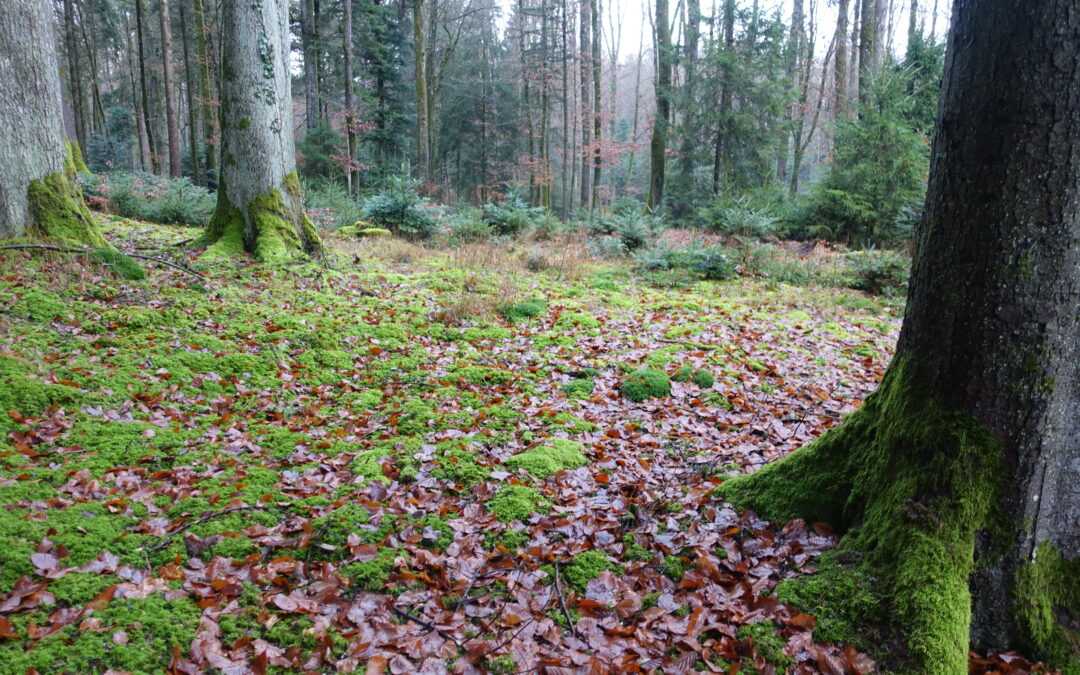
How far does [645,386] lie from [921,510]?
10.1 feet

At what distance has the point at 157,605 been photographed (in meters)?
2.58

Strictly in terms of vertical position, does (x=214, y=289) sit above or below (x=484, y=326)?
above

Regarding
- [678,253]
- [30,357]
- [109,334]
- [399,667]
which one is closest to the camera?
[399,667]

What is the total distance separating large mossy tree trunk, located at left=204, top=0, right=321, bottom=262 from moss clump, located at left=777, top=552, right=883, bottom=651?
7.52m

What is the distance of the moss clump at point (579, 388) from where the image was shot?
543cm

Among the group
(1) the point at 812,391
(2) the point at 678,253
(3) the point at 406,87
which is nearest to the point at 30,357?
(1) the point at 812,391

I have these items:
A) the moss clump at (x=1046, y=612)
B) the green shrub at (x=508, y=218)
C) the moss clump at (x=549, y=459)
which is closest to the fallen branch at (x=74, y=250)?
the moss clump at (x=549, y=459)

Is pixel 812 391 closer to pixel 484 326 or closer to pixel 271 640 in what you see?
pixel 484 326

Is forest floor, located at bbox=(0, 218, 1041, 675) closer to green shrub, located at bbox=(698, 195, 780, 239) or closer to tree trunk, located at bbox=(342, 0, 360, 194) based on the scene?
green shrub, located at bbox=(698, 195, 780, 239)

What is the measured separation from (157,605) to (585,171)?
1028 inches

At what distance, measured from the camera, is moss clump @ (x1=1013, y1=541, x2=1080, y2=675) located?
7.91ft

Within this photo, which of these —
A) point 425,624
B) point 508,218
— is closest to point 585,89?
point 508,218

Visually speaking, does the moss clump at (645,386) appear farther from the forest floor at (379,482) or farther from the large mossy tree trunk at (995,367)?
the large mossy tree trunk at (995,367)

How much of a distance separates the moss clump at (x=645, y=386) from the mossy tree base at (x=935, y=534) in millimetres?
2619
